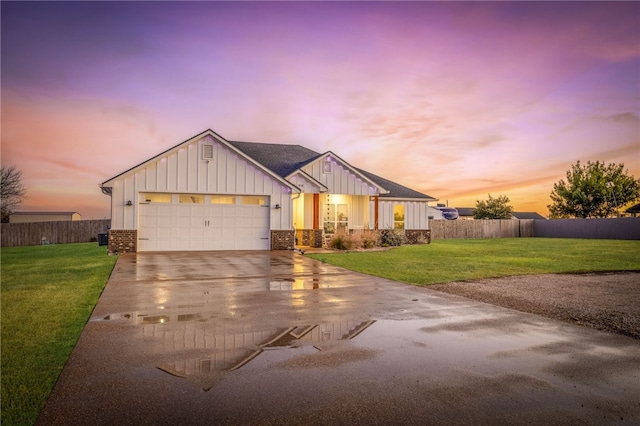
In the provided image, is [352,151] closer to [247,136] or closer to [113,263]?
[247,136]

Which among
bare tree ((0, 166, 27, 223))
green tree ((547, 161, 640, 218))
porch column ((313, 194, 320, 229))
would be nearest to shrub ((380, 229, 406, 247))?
porch column ((313, 194, 320, 229))

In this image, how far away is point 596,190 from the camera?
2159 inches

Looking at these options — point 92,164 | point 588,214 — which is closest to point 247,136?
point 92,164

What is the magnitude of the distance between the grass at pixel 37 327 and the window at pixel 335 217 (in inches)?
600

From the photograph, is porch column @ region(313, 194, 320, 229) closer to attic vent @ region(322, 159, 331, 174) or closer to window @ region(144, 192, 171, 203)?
attic vent @ region(322, 159, 331, 174)

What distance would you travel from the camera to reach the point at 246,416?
3355 mm

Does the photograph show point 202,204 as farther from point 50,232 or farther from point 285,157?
point 50,232

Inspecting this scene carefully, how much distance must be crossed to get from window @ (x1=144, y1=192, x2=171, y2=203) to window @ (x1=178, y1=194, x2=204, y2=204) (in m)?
0.60

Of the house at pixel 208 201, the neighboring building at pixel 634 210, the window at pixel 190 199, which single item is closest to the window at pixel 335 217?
the house at pixel 208 201

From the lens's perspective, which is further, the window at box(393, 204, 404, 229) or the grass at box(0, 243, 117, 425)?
the window at box(393, 204, 404, 229)

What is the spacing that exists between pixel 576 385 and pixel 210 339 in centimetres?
441

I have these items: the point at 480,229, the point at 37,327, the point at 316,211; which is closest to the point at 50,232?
the point at 316,211

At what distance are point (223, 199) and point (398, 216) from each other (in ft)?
43.4

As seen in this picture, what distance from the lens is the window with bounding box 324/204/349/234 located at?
26.4m
